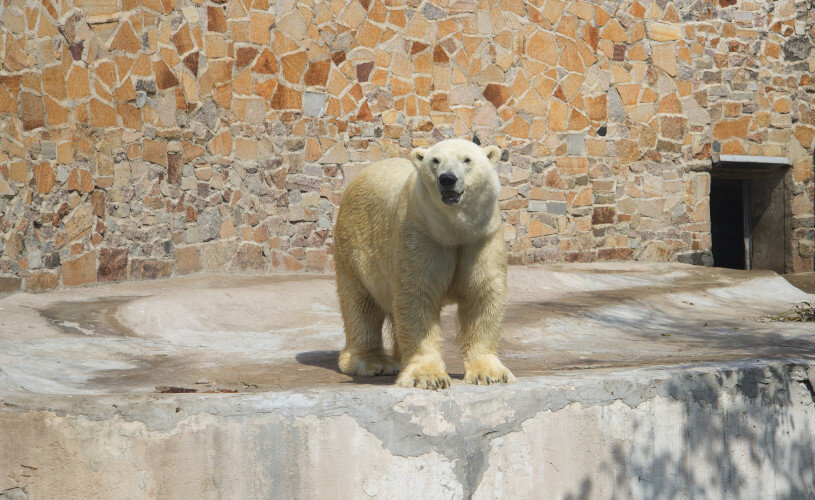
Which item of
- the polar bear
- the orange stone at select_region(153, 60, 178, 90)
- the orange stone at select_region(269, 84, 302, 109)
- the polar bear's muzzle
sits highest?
the orange stone at select_region(153, 60, 178, 90)

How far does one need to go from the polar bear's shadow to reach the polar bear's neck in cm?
76

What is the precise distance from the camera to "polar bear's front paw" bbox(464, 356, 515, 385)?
379cm

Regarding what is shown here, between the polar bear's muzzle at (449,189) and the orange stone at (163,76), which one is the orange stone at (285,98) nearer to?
the orange stone at (163,76)

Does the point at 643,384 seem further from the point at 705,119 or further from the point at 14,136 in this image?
the point at 705,119

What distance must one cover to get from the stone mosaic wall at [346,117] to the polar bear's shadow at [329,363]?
3.63 m

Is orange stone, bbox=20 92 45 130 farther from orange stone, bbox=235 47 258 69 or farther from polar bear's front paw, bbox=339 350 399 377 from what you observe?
polar bear's front paw, bbox=339 350 399 377

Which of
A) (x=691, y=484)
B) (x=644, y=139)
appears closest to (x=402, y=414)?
(x=691, y=484)

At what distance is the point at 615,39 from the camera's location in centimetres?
1102

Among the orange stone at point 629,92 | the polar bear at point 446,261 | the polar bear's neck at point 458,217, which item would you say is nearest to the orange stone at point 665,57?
the orange stone at point 629,92

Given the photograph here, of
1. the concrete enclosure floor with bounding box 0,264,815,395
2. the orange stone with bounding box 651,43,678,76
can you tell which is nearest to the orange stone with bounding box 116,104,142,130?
the concrete enclosure floor with bounding box 0,264,815,395

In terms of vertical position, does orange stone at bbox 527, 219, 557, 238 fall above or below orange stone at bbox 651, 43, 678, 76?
below

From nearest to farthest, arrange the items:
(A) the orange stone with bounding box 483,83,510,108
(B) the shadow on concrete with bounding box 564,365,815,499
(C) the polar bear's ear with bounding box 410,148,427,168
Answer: (C) the polar bear's ear with bounding box 410,148,427,168, (B) the shadow on concrete with bounding box 564,365,815,499, (A) the orange stone with bounding box 483,83,510,108

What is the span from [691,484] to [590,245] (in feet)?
22.8

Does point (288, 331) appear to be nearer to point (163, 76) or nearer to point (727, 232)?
point (163, 76)
